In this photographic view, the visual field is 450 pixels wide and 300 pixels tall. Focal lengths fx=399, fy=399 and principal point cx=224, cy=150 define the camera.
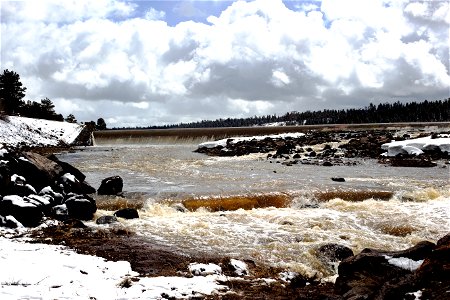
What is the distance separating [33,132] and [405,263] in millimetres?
53036

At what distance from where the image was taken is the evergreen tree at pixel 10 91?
60.1 m

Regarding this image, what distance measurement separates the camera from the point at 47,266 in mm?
7352

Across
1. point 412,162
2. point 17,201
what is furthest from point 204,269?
point 412,162

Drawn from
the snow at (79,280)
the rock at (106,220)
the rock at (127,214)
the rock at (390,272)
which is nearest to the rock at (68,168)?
the rock at (127,214)

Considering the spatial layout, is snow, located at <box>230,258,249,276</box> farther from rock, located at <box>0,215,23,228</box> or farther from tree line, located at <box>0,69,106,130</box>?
tree line, located at <box>0,69,106,130</box>

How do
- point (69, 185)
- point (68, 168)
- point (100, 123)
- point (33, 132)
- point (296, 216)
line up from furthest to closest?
1. point (100, 123)
2. point (33, 132)
3. point (68, 168)
4. point (69, 185)
5. point (296, 216)

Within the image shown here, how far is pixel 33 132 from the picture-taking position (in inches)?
2024

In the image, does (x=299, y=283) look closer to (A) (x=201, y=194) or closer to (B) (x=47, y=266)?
(B) (x=47, y=266)

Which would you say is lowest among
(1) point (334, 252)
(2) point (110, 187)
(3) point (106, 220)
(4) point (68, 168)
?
(1) point (334, 252)

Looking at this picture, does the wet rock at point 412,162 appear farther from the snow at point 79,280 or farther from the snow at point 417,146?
the snow at point 79,280

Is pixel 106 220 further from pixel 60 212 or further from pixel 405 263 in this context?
pixel 405 263

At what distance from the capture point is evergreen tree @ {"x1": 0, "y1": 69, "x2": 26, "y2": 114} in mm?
60125

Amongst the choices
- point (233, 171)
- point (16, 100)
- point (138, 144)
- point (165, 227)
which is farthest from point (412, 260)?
point (16, 100)

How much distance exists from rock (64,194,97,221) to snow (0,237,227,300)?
3.74m
